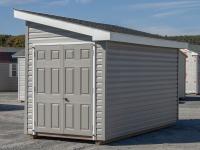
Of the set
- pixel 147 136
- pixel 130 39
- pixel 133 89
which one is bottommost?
pixel 147 136

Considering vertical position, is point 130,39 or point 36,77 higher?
point 130,39

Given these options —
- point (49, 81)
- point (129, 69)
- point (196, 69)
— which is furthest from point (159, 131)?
point (196, 69)

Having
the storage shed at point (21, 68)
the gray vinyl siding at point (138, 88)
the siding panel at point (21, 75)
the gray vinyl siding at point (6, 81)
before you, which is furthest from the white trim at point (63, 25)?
the gray vinyl siding at point (6, 81)

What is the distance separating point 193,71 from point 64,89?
2257cm

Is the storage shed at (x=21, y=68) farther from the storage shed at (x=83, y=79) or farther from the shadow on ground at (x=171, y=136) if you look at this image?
the storage shed at (x=83, y=79)

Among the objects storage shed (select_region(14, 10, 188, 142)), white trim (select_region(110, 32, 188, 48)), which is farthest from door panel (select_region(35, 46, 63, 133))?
white trim (select_region(110, 32, 188, 48))

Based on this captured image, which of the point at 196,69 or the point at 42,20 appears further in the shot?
the point at 196,69

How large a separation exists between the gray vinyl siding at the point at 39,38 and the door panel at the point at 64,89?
0.18 metres

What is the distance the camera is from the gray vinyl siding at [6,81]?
3812cm

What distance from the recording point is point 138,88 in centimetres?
1341

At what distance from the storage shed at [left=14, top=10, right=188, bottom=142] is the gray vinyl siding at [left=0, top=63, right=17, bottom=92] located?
83.9 ft

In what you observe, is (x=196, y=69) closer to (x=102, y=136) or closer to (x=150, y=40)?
(x=150, y=40)

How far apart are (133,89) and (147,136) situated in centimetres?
131

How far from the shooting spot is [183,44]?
15883 millimetres
